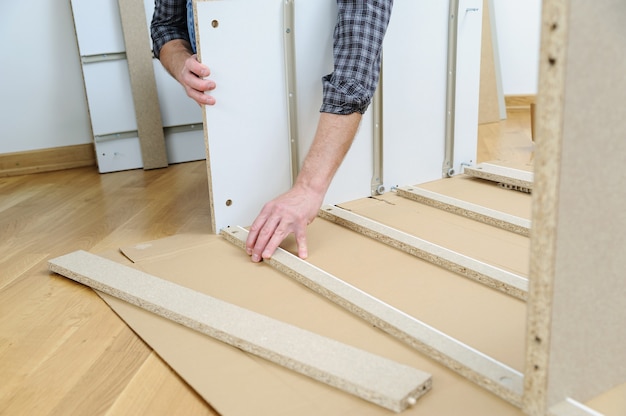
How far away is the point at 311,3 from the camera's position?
1.57m

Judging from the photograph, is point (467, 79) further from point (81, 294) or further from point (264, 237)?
point (81, 294)

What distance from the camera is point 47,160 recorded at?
2439 millimetres

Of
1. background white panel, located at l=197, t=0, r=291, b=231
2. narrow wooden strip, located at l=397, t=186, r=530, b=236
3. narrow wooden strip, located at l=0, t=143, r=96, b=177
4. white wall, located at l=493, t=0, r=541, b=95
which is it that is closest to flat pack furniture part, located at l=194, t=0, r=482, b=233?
background white panel, located at l=197, t=0, r=291, b=231

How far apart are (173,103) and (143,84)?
0.14 metres

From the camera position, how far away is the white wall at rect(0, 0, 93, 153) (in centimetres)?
234

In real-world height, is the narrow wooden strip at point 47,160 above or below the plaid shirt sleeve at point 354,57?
below

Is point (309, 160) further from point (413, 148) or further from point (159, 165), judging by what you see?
point (159, 165)

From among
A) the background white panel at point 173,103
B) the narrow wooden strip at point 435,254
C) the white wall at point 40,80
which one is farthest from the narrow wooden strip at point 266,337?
the white wall at point 40,80

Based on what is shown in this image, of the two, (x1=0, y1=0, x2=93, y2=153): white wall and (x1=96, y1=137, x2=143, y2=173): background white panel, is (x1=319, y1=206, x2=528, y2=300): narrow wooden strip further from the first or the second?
(x1=0, y1=0, x2=93, y2=153): white wall

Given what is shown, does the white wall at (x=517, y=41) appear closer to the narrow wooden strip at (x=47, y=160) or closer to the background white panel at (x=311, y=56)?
the background white panel at (x=311, y=56)

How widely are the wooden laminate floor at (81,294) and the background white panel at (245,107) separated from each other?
14cm

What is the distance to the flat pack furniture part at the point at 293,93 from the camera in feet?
4.85

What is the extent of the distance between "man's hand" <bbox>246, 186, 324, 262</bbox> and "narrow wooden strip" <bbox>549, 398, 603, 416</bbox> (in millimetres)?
688

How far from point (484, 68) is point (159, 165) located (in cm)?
169
